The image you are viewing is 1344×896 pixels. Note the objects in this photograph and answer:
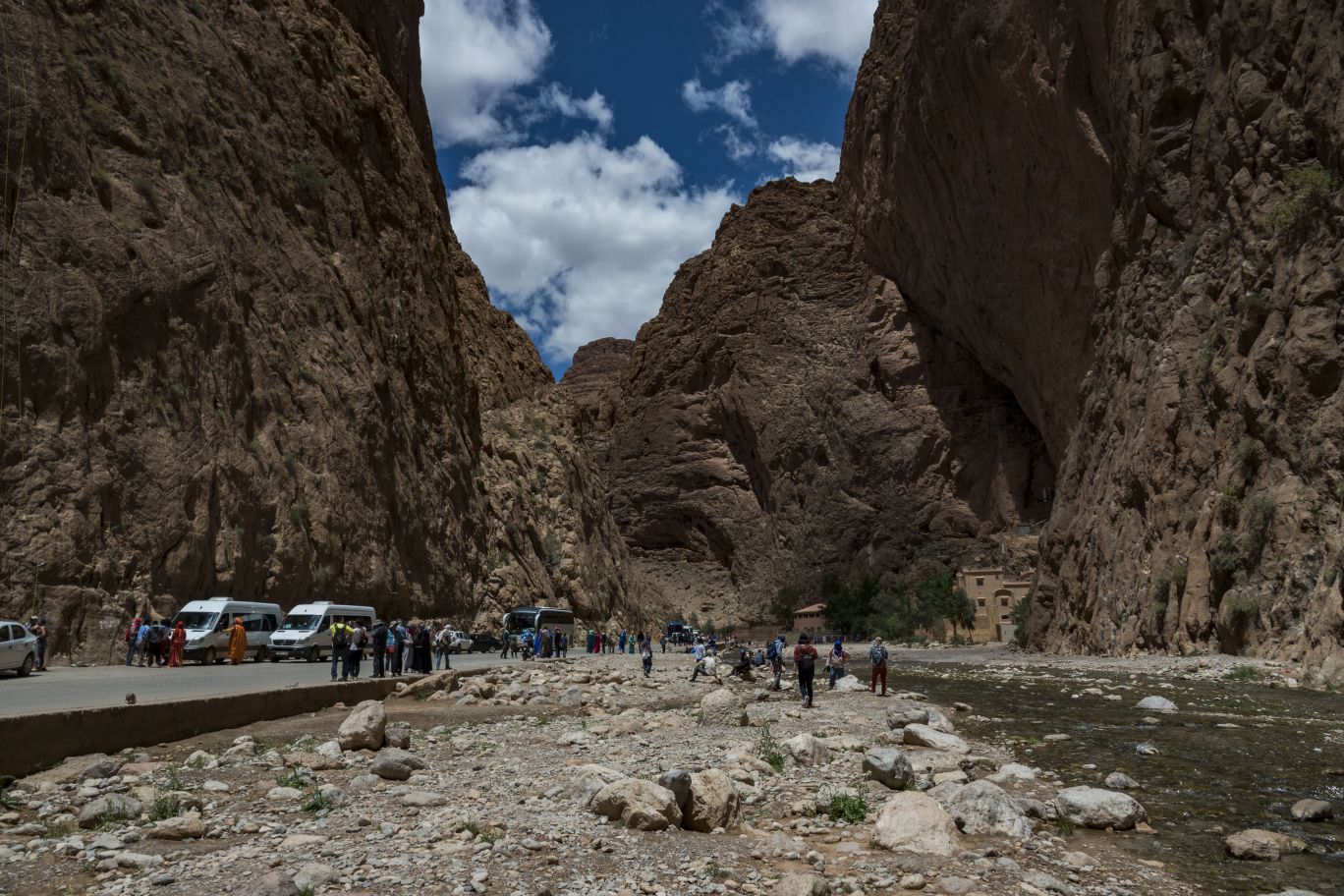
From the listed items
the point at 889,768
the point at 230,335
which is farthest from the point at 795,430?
the point at 889,768

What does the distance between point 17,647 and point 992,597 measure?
7154cm

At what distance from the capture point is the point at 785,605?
315ft

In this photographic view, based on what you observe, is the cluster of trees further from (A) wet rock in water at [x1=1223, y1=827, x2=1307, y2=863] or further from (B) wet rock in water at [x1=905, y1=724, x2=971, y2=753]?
(A) wet rock in water at [x1=1223, y1=827, x2=1307, y2=863]

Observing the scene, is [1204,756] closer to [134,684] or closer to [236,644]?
[134,684]

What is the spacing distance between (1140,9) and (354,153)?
3456 cm

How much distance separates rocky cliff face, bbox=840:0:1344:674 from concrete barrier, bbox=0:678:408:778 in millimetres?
21211

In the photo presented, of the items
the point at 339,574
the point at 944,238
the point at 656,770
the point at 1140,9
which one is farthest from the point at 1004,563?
the point at 656,770

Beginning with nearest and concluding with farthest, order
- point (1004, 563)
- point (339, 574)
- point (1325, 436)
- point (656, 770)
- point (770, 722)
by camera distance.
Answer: point (656, 770) < point (770, 722) < point (1325, 436) < point (339, 574) < point (1004, 563)

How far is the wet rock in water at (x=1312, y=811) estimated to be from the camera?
9.33 m

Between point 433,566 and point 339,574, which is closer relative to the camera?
point 339,574

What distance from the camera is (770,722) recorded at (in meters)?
16.1

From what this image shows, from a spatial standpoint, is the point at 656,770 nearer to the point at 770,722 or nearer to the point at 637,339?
the point at 770,722

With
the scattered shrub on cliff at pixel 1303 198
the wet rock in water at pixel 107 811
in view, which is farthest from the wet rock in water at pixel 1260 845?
the scattered shrub on cliff at pixel 1303 198

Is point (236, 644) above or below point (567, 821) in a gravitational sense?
above
